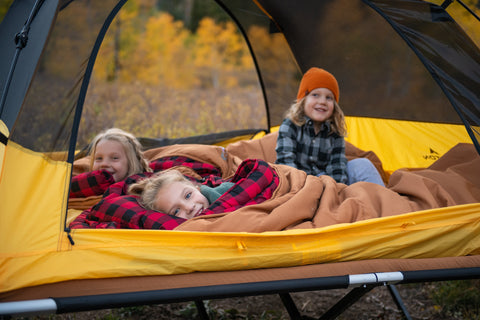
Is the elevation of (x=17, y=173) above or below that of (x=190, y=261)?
above

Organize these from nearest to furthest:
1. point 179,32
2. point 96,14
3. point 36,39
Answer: point 36,39
point 96,14
point 179,32

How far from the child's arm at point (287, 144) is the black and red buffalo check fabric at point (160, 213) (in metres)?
0.75

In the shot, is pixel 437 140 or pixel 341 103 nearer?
pixel 437 140

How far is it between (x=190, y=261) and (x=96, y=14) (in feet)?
4.14

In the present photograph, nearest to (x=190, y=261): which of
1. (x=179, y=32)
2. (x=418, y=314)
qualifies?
(x=418, y=314)

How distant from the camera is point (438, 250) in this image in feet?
6.19

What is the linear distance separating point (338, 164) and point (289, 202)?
1.17 m

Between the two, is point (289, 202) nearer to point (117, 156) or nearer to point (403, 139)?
point (117, 156)

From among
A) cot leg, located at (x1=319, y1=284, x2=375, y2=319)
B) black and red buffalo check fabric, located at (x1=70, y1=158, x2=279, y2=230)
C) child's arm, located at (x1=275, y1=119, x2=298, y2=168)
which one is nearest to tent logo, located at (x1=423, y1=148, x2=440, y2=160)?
child's arm, located at (x1=275, y1=119, x2=298, y2=168)

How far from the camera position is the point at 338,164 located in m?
2.99

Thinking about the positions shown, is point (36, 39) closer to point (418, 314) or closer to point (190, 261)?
point (190, 261)

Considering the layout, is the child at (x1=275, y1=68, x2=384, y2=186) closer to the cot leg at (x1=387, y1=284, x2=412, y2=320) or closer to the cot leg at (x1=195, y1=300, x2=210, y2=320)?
the cot leg at (x1=387, y1=284, x2=412, y2=320)

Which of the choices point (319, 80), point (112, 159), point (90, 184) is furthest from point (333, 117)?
point (90, 184)

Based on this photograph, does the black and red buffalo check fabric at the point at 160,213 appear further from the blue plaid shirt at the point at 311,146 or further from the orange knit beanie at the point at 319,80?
the orange knit beanie at the point at 319,80
